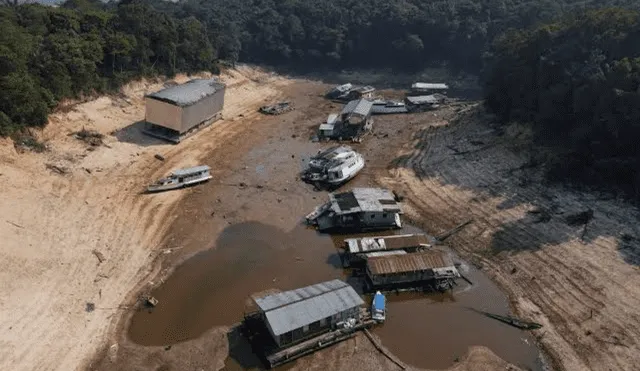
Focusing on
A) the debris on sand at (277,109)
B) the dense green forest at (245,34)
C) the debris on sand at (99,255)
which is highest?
the dense green forest at (245,34)

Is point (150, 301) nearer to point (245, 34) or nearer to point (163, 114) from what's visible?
point (163, 114)

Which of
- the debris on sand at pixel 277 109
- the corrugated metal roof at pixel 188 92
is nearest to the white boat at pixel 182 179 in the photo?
the corrugated metal roof at pixel 188 92

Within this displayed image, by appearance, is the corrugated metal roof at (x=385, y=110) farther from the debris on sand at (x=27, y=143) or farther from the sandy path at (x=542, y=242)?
the debris on sand at (x=27, y=143)

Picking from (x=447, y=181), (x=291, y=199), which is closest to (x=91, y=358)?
(x=291, y=199)

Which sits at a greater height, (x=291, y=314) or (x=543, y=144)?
(x=543, y=144)

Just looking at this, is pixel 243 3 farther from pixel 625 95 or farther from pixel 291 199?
pixel 625 95

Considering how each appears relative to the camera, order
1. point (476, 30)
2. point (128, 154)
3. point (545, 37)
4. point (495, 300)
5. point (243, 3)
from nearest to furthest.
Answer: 1. point (495, 300)
2. point (128, 154)
3. point (545, 37)
4. point (476, 30)
5. point (243, 3)

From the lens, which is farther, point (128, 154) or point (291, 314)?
point (128, 154)
